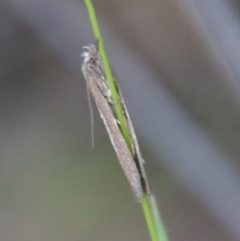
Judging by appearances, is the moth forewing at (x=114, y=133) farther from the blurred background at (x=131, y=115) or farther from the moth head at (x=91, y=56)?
the blurred background at (x=131, y=115)

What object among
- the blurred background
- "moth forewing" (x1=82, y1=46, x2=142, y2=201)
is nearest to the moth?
"moth forewing" (x1=82, y1=46, x2=142, y2=201)

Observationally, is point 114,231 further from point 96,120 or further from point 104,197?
point 96,120

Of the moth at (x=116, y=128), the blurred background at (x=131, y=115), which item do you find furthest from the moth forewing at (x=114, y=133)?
the blurred background at (x=131, y=115)

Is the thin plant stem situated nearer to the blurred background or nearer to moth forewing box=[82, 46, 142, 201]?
moth forewing box=[82, 46, 142, 201]

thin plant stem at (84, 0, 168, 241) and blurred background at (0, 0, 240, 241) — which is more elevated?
blurred background at (0, 0, 240, 241)

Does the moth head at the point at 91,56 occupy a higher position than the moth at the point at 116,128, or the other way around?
the moth head at the point at 91,56

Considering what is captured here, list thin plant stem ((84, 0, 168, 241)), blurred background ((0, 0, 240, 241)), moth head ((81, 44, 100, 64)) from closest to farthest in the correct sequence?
thin plant stem ((84, 0, 168, 241)) → moth head ((81, 44, 100, 64)) → blurred background ((0, 0, 240, 241))

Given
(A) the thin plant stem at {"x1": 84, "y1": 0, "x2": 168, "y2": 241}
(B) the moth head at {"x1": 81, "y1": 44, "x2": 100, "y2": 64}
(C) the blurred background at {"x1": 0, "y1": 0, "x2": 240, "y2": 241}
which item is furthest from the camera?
(C) the blurred background at {"x1": 0, "y1": 0, "x2": 240, "y2": 241}
